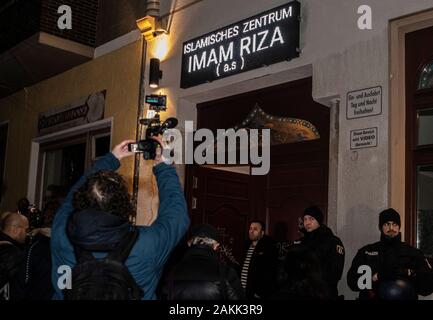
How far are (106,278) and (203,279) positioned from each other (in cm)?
139

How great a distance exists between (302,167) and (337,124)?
1.26 m

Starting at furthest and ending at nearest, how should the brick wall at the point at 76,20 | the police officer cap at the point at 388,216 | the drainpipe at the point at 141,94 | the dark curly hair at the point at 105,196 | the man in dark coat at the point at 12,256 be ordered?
1. the brick wall at the point at 76,20
2. the drainpipe at the point at 141,94
3. the police officer cap at the point at 388,216
4. the man in dark coat at the point at 12,256
5. the dark curly hair at the point at 105,196

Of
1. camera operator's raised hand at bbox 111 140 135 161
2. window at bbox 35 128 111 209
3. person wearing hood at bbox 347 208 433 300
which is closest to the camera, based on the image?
camera operator's raised hand at bbox 111 140 135 161

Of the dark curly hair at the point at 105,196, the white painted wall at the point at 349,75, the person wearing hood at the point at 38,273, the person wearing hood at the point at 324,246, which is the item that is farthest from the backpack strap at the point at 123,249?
the white painted wall at the point at 349,75

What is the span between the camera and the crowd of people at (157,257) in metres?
2.55

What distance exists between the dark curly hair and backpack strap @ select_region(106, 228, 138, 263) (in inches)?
4.7

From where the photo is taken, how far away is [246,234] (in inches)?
338

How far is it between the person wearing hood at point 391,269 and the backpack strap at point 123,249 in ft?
8.36

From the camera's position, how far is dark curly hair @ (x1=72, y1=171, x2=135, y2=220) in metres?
2.65

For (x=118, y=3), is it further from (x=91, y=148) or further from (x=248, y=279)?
(x=248, y=279)

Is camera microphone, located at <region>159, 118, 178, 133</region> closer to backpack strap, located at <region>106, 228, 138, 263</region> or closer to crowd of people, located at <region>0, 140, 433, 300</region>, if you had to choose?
crowd of people, located at <region>0, 140, 433, 300</region>

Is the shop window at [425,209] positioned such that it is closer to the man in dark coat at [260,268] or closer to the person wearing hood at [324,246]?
the person wearing hood at [324,246]

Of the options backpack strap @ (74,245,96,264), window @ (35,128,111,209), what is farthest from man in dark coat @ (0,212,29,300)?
window @ (35,128,111,209)

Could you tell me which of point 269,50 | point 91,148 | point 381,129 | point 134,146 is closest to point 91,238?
point 134,146
